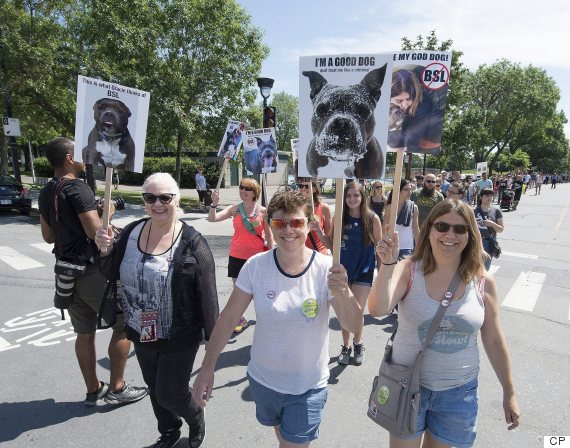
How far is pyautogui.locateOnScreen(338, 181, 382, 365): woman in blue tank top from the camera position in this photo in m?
4.19

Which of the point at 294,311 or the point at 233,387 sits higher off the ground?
the point at 294,311

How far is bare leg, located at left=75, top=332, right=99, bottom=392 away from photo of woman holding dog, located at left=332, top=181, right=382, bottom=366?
2.38 meters

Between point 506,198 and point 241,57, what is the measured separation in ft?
48.8

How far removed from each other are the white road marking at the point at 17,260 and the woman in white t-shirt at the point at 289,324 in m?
7.29

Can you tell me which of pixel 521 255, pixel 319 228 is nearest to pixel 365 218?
pixel 319 228

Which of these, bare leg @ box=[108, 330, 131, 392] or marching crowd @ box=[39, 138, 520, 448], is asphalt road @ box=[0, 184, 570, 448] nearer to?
bare leg @ box=[108, 330, 131, 392]

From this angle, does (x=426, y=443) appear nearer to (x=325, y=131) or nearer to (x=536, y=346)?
(x=325, y=131)

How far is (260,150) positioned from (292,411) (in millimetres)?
4418

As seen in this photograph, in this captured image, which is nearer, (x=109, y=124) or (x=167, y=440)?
(x=167, y=440)

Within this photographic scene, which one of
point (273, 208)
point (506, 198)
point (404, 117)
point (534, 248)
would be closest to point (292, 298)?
point (273, 208)

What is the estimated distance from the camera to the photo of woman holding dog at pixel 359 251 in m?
4.19

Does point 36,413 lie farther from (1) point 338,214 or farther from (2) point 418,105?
(2) point 418,105

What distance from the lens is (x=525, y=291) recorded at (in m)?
7.05

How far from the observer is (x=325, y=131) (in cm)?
218
